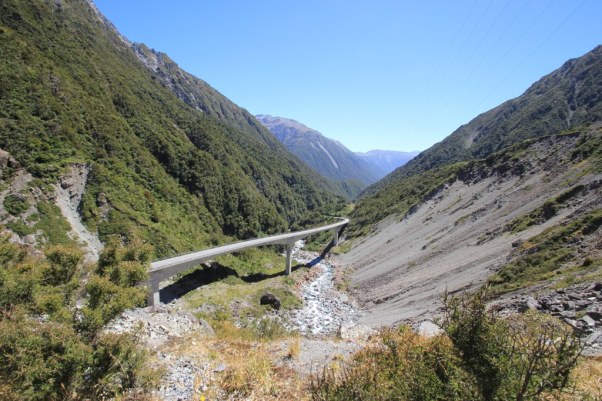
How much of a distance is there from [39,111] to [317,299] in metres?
48.9

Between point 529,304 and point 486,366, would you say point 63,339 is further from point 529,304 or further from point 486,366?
point 529,304

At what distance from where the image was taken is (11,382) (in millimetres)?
7016

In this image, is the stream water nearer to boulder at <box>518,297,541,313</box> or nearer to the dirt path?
boulder at <box>518,297,541,313</box>

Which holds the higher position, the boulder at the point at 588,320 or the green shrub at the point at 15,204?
the green shrub at the point at 15,204

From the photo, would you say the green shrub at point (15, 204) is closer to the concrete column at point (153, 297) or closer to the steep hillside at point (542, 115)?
the concrete column at point (153, 297)

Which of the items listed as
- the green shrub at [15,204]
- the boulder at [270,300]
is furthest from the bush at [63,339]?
the green shrub at [15,204]

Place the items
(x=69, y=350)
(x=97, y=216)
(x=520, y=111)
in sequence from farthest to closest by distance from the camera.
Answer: (x=520, y=111) → (x=97, y=216) → (x=69, y=350)

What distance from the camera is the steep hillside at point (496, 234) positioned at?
29000 mm

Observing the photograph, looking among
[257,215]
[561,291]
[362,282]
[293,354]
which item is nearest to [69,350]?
[293,354]

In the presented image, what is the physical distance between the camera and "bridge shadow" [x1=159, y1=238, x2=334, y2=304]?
38094mm

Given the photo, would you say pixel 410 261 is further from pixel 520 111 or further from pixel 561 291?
pixel 520 111

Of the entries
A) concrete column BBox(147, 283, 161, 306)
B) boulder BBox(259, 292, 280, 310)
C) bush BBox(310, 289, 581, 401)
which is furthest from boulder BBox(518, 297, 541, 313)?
concrete column BBox(147, 283, 161, 306)

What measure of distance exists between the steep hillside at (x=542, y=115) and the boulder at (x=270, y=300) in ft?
455

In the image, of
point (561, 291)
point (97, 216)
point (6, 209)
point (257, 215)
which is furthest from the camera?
point (257, 215)
